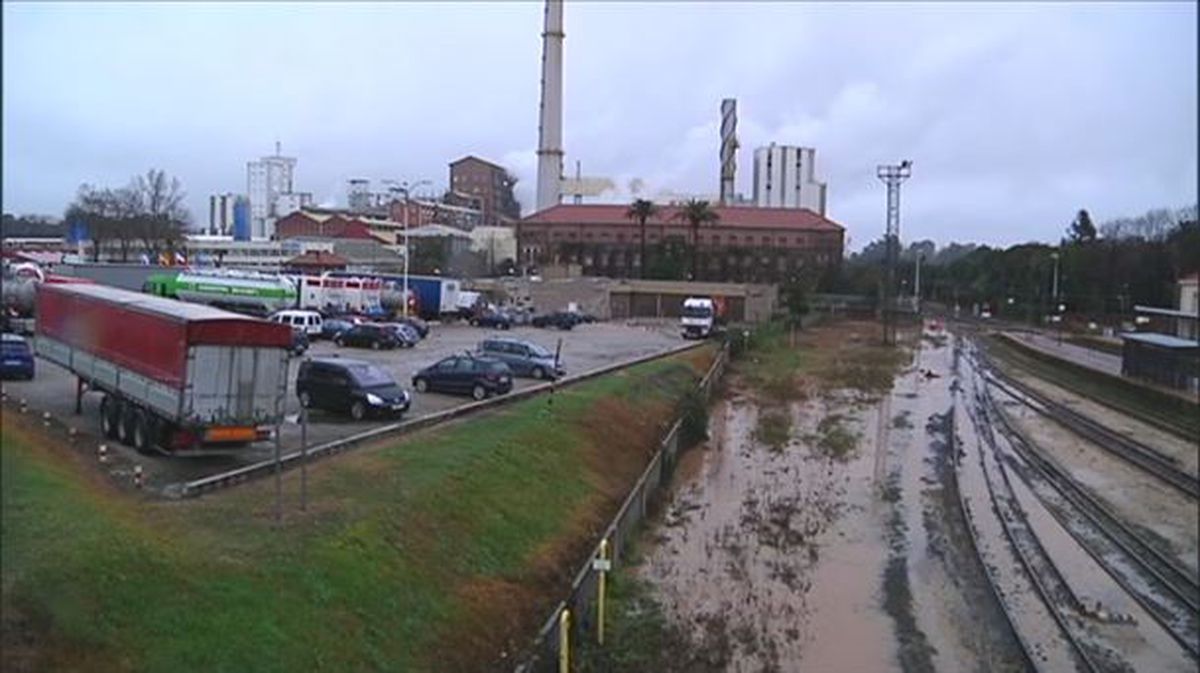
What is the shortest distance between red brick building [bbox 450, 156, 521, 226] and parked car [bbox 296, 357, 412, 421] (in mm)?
71713

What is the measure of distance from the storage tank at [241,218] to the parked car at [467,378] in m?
63.1

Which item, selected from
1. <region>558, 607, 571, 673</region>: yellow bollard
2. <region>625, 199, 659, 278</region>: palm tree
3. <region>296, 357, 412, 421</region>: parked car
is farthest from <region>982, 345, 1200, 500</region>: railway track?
<region>625, 199, 659, 278</region>: palm tree

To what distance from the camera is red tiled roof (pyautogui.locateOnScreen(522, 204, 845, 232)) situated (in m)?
83.8

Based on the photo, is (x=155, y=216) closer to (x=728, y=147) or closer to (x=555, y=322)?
(x=555, y=322)

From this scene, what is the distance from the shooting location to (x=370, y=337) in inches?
1207

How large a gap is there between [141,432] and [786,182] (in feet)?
382

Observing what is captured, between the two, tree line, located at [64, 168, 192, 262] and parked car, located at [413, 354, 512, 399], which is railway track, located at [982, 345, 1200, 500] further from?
tree line, located at [64, 168, 192, 262]

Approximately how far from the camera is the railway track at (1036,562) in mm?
11336

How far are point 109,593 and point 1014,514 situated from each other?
589 inches

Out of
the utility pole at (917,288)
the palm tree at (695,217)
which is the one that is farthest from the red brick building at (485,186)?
the utility pole at (917,288)

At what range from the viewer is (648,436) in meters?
21.6

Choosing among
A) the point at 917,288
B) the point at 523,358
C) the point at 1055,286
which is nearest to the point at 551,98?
the point at 917,288

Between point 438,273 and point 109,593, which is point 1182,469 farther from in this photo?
point 438,273

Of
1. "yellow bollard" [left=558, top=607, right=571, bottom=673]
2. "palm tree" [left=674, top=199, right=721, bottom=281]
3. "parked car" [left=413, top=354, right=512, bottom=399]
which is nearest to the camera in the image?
"yellow bollard" [left=558, top=607, right=571, bottom=673]
